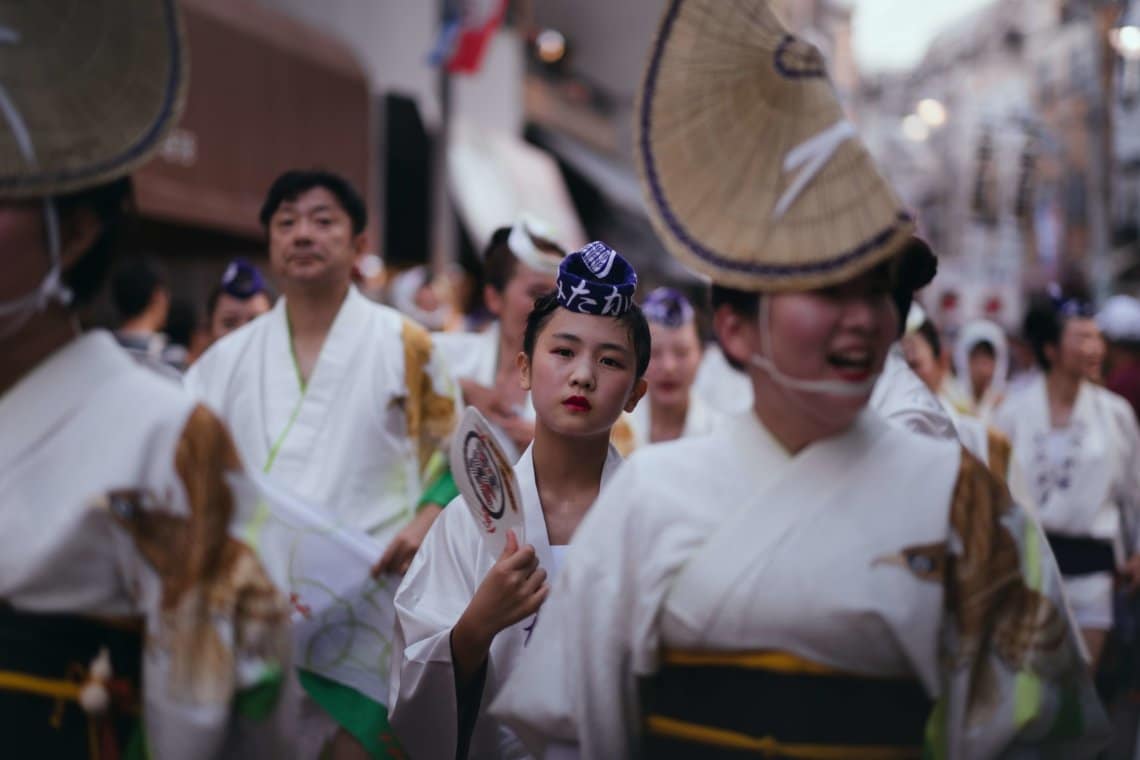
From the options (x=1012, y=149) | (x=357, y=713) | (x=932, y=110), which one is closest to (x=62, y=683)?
(x=357, y=713)

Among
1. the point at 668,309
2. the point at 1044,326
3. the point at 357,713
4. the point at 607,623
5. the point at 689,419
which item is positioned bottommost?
the point at 357,713

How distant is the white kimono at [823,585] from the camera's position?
248 centimetres

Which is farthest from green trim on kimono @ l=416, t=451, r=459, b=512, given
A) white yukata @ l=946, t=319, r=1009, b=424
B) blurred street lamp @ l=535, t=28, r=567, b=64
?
blurred street lamp @ l=535, t=28, r=567, b=64

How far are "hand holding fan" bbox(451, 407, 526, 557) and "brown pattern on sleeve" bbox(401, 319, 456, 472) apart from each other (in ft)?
5.38

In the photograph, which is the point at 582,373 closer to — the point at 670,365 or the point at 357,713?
the point at 357,713

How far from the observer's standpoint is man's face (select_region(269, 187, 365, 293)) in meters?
4.83

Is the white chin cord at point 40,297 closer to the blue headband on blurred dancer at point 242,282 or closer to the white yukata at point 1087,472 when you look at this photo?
the blue headband on blurred dancer at point 242,282

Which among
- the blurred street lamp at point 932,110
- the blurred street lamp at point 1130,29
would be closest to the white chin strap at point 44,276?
the blurred street lamp at point 1130,29

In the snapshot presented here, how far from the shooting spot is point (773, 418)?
2648mm

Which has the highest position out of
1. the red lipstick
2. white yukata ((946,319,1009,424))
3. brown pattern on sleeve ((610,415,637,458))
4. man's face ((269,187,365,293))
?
man's face ((269,187,365,293))

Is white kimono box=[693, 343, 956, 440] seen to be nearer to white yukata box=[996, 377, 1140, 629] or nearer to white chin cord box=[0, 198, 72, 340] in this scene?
white chin cord box=[0, 198, 72, 340]

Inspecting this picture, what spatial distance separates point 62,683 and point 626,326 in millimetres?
1639

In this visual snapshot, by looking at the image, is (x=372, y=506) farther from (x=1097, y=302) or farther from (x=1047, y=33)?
(x=1047, y=33)

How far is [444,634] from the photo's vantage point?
3352 millimetres
